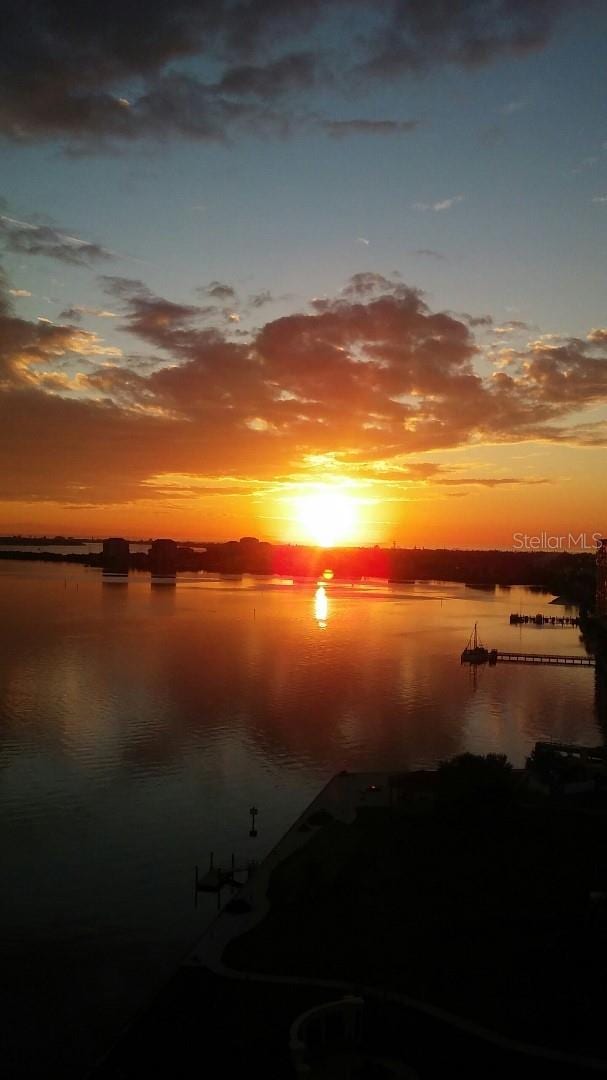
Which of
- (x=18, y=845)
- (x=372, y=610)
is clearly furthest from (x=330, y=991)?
(x=372, y=610)

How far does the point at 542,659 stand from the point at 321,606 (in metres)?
32.2

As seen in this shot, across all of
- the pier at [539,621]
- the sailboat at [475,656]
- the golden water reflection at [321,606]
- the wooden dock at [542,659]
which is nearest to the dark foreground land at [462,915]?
the sailboat at [475,656]

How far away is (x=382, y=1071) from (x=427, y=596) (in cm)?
8456

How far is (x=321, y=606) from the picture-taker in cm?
7362

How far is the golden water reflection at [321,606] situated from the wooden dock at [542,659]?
14.6m

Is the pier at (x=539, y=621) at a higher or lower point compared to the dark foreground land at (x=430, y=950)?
higher

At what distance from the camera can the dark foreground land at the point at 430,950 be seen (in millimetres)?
8203

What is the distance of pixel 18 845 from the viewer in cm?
1497

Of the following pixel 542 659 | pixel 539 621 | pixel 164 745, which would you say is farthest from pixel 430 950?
pixel 539 621

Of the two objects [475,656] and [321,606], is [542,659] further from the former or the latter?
[321,606]

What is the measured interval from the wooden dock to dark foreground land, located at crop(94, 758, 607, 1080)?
28.4 m

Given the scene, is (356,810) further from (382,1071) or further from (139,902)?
(382,1071)

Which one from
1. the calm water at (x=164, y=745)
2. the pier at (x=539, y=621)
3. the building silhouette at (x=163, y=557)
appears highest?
the building silhouette at (x=163, y=557)

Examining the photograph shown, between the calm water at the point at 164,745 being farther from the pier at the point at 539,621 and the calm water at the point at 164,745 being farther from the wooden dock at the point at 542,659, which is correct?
the pier at the point at 539,621
